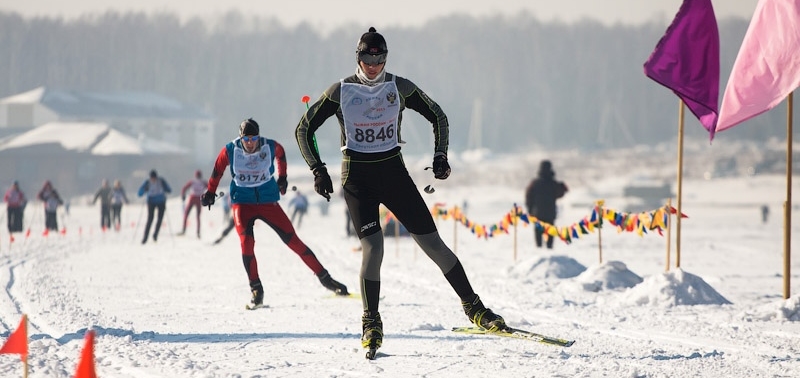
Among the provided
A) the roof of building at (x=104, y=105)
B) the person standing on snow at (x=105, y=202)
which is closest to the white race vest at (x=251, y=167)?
the person standing on snow at (x=105, y=202)

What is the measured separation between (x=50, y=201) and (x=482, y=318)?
1843 centimetres

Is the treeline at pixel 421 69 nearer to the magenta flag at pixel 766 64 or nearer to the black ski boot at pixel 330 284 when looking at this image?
the black ski boot at pixel 330 284

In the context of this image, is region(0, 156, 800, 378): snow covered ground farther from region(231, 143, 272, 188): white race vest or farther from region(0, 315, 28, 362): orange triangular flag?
region(231, 143, 272, 188): white race vest

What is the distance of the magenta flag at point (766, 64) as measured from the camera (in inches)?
328

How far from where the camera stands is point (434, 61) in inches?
5354

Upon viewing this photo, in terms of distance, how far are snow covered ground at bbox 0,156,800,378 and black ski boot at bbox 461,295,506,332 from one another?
0.15 m

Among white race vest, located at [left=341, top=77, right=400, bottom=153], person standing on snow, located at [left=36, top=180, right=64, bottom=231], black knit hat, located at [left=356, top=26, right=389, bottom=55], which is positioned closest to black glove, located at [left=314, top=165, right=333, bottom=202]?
white race vest, located at [left=341, top=77, right=400, bottom=153]

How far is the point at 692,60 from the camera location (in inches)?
377

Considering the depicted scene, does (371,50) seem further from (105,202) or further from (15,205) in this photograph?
(105,202)

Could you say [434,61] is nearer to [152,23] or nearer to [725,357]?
[152,23]

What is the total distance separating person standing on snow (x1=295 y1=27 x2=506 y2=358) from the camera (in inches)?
233

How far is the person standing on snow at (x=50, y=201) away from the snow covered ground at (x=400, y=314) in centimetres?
441

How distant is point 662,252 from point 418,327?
1130 centimetres

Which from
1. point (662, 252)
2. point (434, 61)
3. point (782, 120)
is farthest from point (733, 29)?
point (662, 252)
